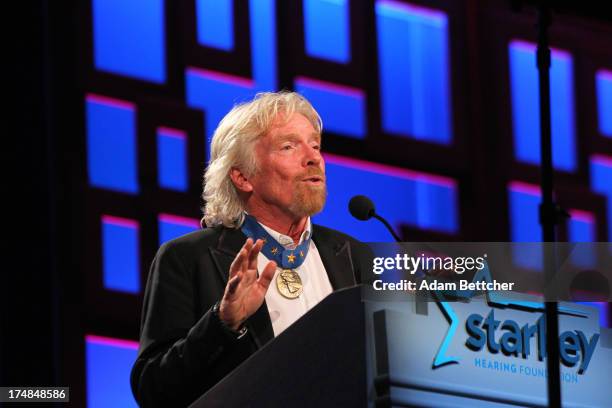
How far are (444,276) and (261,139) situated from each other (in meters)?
0.96

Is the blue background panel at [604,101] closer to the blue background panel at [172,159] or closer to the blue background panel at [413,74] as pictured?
the blue background panel at [413,74]

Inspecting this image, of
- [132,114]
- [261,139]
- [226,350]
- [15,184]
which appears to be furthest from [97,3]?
[226,350]

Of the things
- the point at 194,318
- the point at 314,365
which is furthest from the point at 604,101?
the point at 314,365

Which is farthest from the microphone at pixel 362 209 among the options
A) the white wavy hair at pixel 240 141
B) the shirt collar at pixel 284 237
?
the white wavy hair at pixel 240 141

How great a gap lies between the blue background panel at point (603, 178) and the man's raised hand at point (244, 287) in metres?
3.13

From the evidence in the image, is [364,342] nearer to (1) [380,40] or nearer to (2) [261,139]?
(2) [261,139]

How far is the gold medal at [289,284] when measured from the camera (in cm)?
241

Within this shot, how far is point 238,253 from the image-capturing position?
7.39ft

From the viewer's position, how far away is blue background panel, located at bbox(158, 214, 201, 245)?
4.12 m

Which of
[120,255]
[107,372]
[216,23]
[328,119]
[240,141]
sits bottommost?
[107,372]

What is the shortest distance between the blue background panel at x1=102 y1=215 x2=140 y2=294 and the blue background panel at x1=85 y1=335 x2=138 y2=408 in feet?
0.67

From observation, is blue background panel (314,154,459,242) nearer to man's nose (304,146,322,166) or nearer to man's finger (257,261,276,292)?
man's nose (304,146,322,166)

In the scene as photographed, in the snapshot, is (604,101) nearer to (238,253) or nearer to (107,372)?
(107,372)

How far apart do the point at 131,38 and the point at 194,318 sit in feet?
7.01
